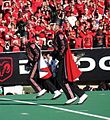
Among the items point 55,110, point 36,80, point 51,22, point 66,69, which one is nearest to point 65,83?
point 66,69

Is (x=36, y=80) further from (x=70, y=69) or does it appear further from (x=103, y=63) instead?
(x=103, y=63)

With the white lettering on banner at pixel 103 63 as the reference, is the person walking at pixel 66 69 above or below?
above

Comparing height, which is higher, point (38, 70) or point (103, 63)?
point (38, 70)

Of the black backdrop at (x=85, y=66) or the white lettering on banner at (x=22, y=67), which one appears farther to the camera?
the white lettering on banner at (x=22, y=67)

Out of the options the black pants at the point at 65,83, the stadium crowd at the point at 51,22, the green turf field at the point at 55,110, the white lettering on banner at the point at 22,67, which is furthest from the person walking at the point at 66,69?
the stadium crowd at the point at 51,22

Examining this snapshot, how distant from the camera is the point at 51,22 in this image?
2109cm

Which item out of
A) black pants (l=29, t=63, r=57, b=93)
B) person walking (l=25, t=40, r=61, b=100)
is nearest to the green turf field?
person walking (l=25, t=40, r=61, b=100)

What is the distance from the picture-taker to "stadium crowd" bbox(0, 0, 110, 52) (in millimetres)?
17781

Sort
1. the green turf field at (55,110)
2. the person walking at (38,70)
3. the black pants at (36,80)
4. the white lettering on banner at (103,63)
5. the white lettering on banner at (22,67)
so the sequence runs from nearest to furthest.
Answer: the green turf field at (55,110)
the person walking at (38,70)
the black pants at (36,80)
the white lettering on banner at (103,63)
the white lettering on banner at (22,67)

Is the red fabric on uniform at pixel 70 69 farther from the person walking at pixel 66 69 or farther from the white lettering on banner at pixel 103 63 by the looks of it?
the white lettering on banner at pixel 103 63

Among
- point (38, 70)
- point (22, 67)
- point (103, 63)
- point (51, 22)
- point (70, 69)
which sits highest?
point (51, 22)

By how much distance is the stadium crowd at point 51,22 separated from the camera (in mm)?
17781

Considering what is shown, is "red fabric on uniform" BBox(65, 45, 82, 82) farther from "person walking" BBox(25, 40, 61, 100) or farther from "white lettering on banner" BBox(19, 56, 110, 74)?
"white lettering on banner" BBox(19, 56, 110, 74)

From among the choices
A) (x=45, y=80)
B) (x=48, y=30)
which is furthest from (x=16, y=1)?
(x=45, y=80)
